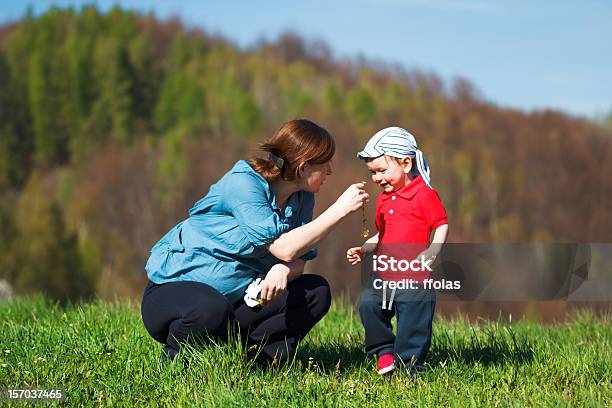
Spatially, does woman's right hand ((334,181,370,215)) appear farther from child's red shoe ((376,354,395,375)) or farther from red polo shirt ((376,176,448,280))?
child's red shoe ((376,354,395,375))

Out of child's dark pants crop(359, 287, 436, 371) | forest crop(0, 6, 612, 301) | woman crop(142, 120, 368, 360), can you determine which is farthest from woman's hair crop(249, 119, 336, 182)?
forest crop(0, 6, 612, 301)

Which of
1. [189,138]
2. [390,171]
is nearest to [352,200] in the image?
[390,171]

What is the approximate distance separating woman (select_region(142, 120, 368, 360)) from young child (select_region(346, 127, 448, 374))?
9.9 inches

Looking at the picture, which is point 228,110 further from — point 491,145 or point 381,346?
point 381,346

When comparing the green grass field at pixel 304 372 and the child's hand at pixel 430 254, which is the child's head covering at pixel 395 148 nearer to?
the child's hand at pixel 430 254

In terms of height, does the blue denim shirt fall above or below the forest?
above

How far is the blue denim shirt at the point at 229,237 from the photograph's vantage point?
380cm

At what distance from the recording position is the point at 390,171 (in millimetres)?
3955

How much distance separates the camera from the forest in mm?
73438

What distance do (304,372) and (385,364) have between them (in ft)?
1.31

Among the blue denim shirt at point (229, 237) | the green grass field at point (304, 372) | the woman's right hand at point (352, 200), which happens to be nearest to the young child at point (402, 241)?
the green grass field at point (304, 372)

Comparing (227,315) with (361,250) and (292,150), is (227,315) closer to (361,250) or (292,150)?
(361,250)

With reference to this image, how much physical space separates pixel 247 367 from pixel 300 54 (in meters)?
140

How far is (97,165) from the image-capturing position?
104250mm
